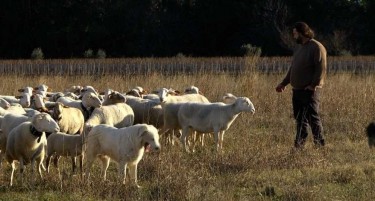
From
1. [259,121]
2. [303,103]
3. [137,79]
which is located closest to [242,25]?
[137,79]

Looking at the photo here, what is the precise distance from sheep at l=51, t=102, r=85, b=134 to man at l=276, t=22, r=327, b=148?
356cm

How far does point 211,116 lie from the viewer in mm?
13094

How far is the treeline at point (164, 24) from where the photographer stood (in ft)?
170

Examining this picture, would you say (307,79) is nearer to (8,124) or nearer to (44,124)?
(44,124)

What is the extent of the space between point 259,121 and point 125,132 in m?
6.89

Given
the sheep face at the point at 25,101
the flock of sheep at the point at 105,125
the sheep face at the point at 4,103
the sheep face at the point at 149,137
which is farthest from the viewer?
the sheep face at the point at 25,101

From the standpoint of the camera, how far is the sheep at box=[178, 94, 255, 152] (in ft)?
42.8

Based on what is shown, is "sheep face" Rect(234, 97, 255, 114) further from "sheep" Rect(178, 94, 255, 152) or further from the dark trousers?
the dark trousers

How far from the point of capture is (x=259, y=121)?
16406 millimetres

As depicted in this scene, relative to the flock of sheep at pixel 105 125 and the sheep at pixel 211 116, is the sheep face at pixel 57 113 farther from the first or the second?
the sheep at pixel 211 116

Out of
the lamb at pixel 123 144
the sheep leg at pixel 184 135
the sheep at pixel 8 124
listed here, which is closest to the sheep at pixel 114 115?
the sheep leg at pixel 184 135

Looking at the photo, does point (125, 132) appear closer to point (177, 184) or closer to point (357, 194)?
point (177, 184)

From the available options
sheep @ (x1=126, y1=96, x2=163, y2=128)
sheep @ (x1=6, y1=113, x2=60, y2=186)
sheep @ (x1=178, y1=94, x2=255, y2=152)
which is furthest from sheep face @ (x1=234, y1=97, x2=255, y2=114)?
sheep @ (x1=6, y1=113, x2=60, y2=186)

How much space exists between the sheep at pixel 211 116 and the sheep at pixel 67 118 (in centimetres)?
188
